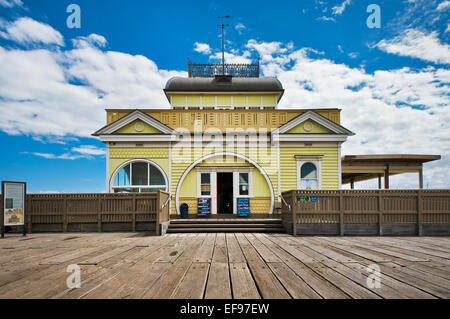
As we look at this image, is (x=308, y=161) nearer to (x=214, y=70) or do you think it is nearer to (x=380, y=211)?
(x=380, y=211)

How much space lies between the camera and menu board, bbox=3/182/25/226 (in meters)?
8.98

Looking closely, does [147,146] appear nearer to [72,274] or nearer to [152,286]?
[72,274]

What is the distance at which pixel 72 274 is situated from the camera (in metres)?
4.03

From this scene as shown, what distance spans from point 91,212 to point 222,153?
5610 mm

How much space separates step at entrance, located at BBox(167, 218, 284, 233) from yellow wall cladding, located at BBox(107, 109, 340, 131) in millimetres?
4205

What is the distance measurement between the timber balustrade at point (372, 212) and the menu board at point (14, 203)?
8535 millimetres

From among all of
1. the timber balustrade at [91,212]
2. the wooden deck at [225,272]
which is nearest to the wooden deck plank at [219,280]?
the wooden deck at [225,272]

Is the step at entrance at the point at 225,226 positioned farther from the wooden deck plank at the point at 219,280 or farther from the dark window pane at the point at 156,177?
the wooden deck plank at the point at 219,280

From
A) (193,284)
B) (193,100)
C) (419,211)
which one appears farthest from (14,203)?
(419,211)

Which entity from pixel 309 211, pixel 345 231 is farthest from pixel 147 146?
pixel 345 231

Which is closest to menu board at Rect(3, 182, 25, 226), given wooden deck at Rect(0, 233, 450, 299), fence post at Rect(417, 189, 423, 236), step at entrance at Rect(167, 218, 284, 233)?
wooden deck at Rect(0, 233, 450, 299)

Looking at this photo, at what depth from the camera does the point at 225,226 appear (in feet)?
35.1

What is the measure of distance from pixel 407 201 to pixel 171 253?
7.90 meters

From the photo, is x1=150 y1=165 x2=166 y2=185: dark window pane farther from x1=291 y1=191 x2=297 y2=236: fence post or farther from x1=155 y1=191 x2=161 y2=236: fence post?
x1=291 y1=191 x2=297 y2=236: fence post
